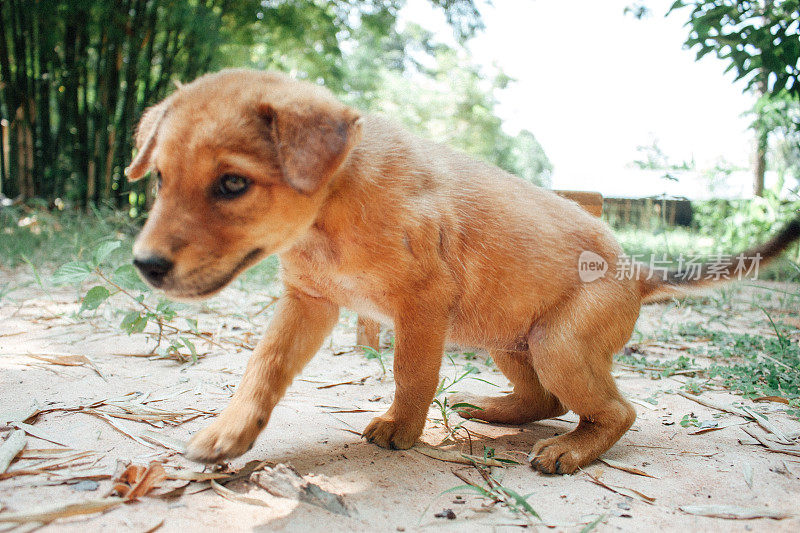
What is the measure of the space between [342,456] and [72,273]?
198cm

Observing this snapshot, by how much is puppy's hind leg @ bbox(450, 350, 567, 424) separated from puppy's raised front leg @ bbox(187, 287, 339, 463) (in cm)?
98

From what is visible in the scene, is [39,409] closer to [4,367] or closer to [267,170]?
[4,367]

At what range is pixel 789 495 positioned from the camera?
7.50 ft

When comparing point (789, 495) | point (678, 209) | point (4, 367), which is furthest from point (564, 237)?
point (678, 209)

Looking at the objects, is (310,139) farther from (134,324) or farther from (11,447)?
(134,324)

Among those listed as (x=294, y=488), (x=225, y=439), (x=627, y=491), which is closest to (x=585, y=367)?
(x=627, y=491)

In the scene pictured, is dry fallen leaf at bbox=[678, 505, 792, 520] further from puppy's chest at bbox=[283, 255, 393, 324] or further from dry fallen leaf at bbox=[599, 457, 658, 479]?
puppy's chest at bbox=[283, 255, 393, 324]

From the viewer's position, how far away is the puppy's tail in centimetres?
299

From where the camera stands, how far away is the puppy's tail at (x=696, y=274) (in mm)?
2994

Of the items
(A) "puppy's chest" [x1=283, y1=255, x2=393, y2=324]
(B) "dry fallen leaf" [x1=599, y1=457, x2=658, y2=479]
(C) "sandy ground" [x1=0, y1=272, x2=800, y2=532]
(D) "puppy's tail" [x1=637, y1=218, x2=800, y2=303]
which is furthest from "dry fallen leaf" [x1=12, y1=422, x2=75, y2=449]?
(D) "puppy's tail" [x1=637, y1=218, x2=800, y2=303]

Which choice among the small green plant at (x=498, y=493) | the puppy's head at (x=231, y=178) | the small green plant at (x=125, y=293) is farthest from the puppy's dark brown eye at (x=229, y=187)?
the small green plant at (x=125, y=293)

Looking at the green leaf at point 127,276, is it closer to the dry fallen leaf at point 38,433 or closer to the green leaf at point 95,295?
the green leaf at point 95,295

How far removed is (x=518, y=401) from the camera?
326 centimetres

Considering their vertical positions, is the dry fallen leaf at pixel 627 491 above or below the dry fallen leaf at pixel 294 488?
below
